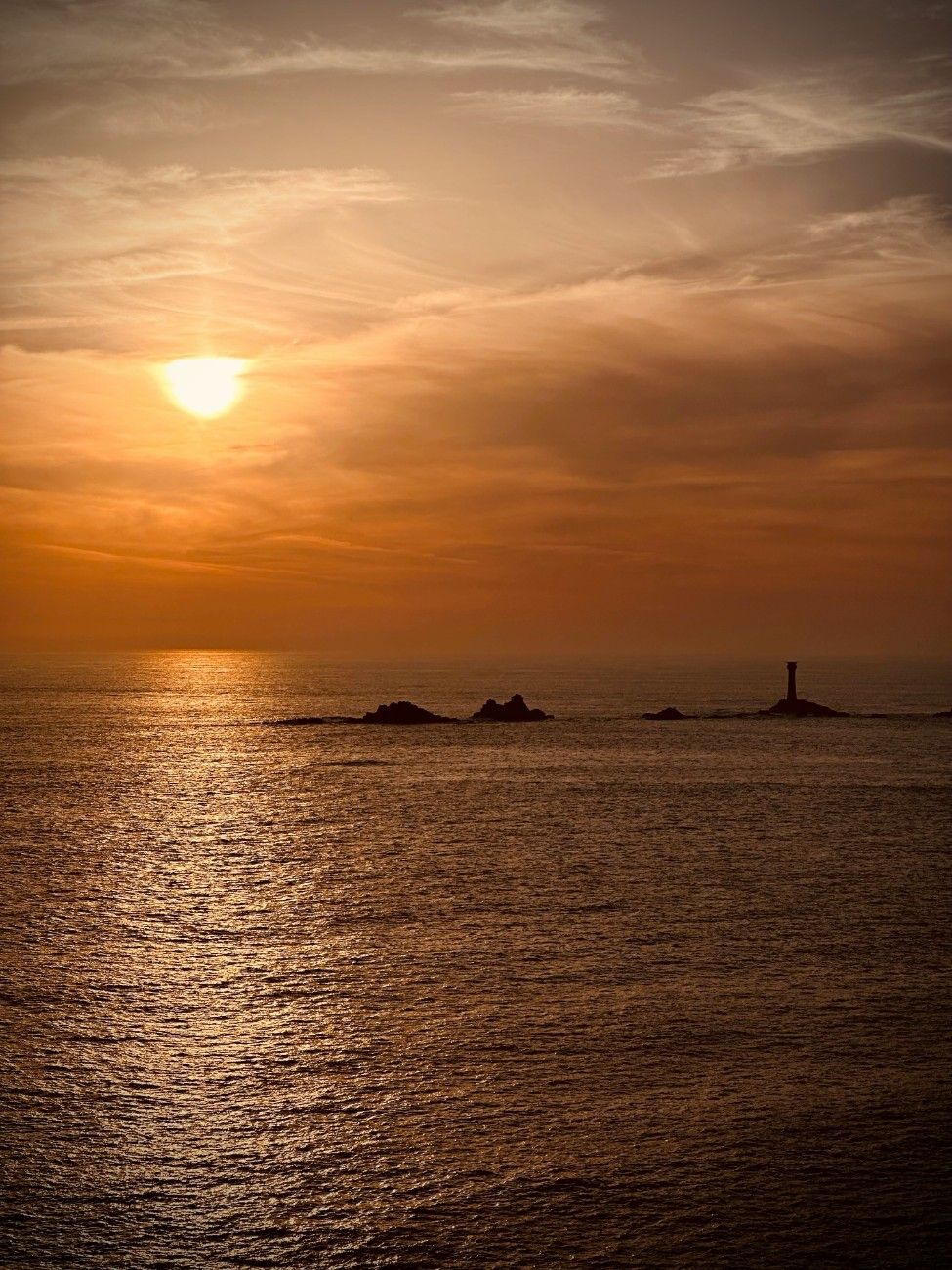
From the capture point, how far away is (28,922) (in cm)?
3447

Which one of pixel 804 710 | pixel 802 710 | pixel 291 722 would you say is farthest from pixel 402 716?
pixel 804 710

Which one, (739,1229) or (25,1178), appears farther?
(25,1178)

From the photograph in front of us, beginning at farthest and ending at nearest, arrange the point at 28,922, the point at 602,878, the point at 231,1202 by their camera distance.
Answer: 1. the point at 602,878
2. the point at 28,922
3. the point at 231,1202

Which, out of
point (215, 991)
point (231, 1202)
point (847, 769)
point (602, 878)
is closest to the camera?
point (231, 1202)

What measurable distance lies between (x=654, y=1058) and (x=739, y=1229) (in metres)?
6.43

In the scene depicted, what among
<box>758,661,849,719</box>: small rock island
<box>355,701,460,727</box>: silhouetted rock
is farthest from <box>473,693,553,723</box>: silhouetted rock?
<box>758,661,849,719</box>: small rock island

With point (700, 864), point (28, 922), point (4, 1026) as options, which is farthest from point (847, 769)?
point (4, 1026)

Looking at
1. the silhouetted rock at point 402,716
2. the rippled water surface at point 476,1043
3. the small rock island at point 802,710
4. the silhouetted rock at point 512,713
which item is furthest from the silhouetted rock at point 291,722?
the rippled water surface at point 476,1043

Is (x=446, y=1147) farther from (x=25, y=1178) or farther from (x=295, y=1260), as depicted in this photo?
(x=25, y=1178)

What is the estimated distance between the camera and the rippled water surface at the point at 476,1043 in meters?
15.8

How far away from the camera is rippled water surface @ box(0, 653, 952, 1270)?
622 inches

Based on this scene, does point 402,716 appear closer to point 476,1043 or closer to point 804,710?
point 804,710

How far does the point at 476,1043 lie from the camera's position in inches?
902

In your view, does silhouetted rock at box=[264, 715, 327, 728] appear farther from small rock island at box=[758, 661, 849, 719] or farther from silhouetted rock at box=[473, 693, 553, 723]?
small rock island at box=[758, 661, 849, 719]
